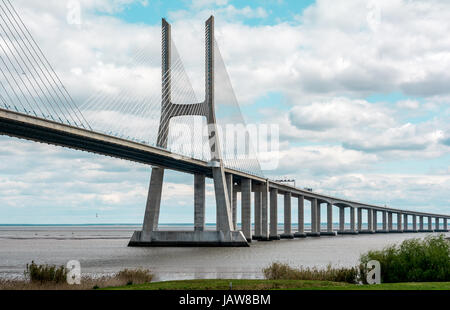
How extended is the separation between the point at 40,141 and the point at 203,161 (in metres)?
24.9

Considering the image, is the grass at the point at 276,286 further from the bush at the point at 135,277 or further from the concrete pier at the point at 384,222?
the concrete pier at the point at 384,222

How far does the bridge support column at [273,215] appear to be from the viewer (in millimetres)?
106875

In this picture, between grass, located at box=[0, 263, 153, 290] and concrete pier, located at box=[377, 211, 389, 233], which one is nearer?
grass, located at box=[0, 263, 153, 290]

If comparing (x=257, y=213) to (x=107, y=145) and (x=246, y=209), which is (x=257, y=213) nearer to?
(x=246, y=209)

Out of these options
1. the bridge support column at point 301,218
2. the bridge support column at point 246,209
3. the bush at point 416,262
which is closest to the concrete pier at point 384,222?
the bridge support column at point 301,218

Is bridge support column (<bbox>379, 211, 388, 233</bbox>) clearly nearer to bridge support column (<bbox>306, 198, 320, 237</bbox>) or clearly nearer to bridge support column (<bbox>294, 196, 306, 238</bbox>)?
bridge support column (<bbox>306, 198, 320, 237</bbox>)

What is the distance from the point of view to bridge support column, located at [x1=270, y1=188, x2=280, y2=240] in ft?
351

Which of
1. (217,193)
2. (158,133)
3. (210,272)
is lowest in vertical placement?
(210,272)

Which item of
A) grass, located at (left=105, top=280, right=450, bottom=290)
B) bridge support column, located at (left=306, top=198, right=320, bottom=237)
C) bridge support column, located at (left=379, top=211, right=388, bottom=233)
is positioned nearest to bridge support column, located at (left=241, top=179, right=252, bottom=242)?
bridge support column, located at (left=306, top=198, right=320, bottom=237)

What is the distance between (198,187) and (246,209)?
1644 cm

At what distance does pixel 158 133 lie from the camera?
7006cm

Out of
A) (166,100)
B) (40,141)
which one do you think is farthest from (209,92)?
(40,141)
